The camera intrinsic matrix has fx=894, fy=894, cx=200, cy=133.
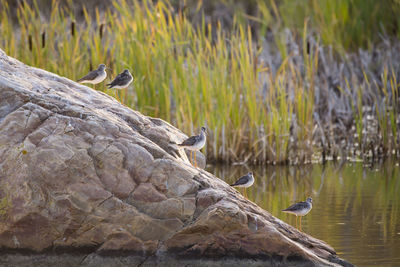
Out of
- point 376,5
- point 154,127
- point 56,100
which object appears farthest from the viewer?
point 376,5

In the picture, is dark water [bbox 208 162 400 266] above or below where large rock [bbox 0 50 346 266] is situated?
below

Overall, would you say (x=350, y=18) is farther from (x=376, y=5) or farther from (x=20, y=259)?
(x=20, y=259)

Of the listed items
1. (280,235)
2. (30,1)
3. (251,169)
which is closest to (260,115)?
(251,169)

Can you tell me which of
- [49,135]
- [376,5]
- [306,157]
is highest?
[49,135]

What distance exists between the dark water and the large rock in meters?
0.73

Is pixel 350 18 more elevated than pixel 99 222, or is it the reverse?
pixel 99 222

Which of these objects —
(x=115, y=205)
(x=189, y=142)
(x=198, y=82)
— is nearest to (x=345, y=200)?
(x=189, y=142)

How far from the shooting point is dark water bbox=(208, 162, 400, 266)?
691 centimetres

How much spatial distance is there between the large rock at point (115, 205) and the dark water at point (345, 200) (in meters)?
0.73

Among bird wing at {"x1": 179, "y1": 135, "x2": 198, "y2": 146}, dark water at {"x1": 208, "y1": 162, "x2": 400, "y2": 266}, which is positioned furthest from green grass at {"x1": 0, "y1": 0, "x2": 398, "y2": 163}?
bird wing at {"x1": 179, "y1": 135, "x2": 198, "y2": 146}

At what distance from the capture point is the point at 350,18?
54.1ft

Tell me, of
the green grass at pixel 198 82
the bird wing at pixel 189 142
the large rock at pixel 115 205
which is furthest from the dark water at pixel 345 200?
the bird wing at pixel 189 142

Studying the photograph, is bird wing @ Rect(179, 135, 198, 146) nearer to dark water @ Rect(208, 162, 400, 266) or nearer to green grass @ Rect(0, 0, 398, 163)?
dark water @ Rect(208, 162, 400, 266)

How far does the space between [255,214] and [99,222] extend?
1.08 metres
